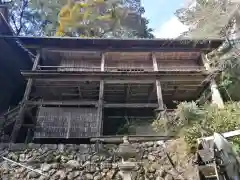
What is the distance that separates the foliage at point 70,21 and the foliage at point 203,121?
11949 mm

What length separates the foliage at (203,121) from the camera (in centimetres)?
762

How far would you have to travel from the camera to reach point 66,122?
10180 mm

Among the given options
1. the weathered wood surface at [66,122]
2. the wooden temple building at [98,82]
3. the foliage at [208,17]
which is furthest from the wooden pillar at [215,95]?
the weathered wood surface at [66,122]

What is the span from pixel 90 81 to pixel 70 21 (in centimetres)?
828

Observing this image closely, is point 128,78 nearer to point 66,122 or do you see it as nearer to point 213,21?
Answer: point 66,122

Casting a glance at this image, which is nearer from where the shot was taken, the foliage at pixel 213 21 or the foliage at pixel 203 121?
the foliage at pixel 213 21

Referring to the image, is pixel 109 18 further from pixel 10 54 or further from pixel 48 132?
pixel 48 132

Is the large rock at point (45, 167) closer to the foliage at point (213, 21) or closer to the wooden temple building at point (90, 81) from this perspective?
the wooden temple building at point (90, 81)

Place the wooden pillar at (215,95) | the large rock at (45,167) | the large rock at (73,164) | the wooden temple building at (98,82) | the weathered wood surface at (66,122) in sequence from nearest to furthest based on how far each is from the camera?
the large rock at (45,167) → the large rock at (73,164) → the weathered wood surface at (66,122) → the wooden temple building at (98,82) → the wooden pillar at (215,95)

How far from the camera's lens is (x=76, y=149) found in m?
8.59

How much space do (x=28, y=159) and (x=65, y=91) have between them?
5096mm

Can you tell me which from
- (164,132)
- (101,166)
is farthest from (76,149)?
(164,132)

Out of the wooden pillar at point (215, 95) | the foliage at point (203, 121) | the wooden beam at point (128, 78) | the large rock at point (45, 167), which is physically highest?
the wooden beam at point (128, 78)

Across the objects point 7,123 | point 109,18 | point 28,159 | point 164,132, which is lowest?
point 28,159
